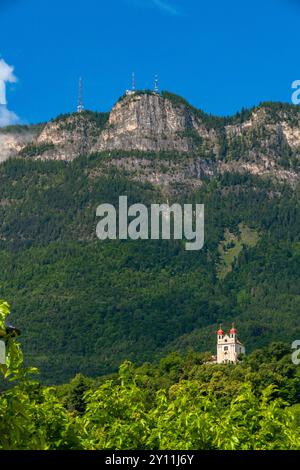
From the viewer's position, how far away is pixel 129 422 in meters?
40.9

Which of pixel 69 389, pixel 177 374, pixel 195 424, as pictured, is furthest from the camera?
pixel 177 374

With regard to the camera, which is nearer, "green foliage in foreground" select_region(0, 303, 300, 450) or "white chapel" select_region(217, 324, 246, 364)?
"green foliage in foreground" select_region(0, 303, 300, 450)

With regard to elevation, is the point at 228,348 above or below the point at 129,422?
above

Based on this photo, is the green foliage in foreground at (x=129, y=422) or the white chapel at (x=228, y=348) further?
the white chapel at (x=228, y=348)

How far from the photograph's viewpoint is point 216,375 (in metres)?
132

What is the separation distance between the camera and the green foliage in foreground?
A: 30344 millimetres

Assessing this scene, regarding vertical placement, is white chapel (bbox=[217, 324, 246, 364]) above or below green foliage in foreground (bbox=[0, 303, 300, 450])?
above

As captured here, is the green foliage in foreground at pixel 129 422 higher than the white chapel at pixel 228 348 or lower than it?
lower

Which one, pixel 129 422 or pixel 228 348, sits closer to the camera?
pixel 129 422

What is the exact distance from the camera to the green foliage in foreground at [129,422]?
1195 inches
